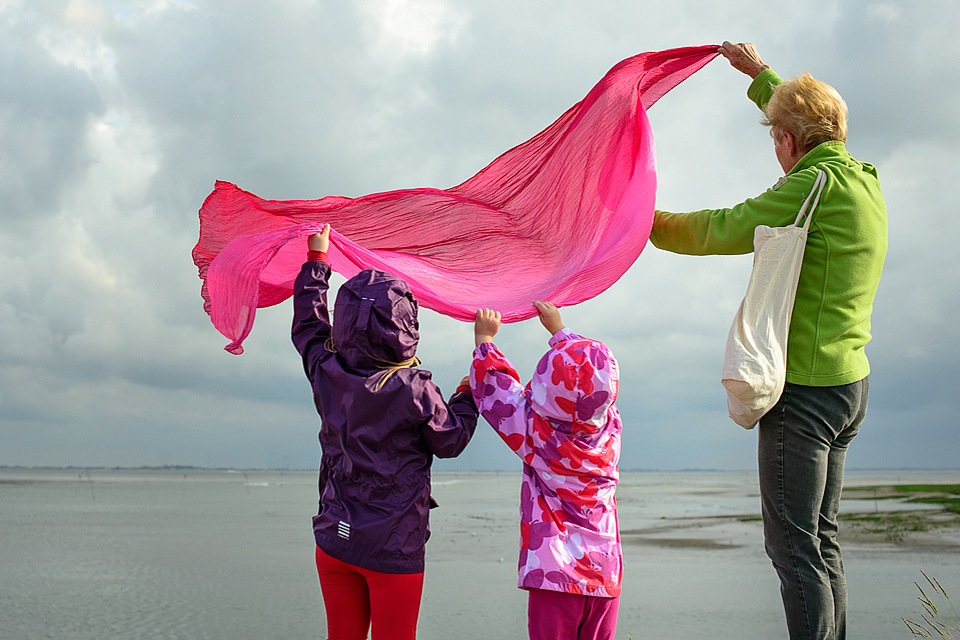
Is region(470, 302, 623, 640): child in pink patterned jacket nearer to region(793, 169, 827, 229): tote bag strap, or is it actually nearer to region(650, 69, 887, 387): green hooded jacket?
region(650, 69, 887, 387): green hooded jacket

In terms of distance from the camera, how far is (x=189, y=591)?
10.3 meters

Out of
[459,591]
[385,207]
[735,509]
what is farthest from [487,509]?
[385,207]

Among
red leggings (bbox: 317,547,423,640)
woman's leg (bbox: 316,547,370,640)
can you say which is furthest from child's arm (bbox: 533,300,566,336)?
woman's leg (bbox: 316,547,370,640)

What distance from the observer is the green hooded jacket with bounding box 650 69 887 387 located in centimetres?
260

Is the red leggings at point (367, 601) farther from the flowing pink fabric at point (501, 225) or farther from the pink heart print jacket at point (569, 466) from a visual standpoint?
the flowing pink fabric at point (501, 225)

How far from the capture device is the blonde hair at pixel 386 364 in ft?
9.00

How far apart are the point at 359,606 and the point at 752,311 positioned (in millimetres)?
1869

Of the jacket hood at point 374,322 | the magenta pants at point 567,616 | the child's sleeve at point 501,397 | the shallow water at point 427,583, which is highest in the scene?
the jacket hood at point 374,322

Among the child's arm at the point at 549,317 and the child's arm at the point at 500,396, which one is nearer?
the child's arm at the point at 500,396

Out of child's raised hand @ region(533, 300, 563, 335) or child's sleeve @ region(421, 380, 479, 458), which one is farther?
child's raised hand @ region(533, 300, 563, 335)

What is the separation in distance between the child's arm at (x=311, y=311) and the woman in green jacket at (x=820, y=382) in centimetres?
176

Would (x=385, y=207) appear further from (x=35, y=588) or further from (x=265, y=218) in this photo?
(x=35, y=588)

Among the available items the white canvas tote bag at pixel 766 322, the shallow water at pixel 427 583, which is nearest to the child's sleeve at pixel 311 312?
the white canvas tote bag at pixel 766 322

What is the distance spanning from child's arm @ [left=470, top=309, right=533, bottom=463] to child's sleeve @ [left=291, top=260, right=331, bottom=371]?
66cm
